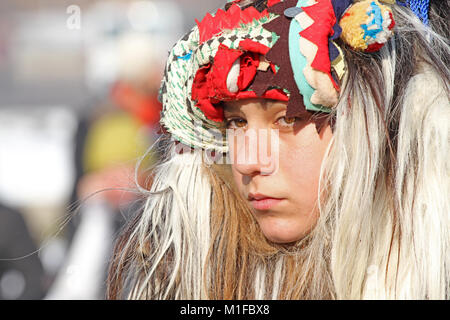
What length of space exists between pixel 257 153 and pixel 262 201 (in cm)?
13

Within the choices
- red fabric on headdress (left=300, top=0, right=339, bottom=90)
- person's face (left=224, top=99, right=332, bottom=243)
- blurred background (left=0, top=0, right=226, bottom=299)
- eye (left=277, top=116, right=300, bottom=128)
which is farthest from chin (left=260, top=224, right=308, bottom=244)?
blurred background (left=0, top=0, right=226, bottom=299)

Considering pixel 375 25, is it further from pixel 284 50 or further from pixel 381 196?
pixel 381 196

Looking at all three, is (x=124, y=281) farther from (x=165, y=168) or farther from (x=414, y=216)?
(x=414, y=216)

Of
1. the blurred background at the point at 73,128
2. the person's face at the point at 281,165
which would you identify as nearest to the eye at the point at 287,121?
the person's face at the point at 281,165

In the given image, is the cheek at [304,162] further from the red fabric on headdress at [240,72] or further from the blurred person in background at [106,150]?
the blurred person in background at [106,150]

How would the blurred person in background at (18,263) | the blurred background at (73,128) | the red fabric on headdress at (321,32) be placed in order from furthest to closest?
the blurred person in background at (18,263) → the blurred background at (73,128) → the red fabric on headdress at (321,32)

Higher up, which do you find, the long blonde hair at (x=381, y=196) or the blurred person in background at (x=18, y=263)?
the long blonde hair at (x=381, y=196)

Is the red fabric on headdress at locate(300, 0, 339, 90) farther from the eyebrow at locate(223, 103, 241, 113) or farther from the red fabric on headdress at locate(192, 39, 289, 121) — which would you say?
the eyebrow at locate(223, 103, 241, 113)

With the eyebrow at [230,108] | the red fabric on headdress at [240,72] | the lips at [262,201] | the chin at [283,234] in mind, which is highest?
the red fabric on headdress at [240,72]

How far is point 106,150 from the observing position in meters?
2.84

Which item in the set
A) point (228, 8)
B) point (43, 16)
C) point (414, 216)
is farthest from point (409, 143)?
point (43, 16)

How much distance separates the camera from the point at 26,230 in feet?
8.91

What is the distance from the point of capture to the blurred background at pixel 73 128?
244cm

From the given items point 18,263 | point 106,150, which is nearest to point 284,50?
point 106,150
